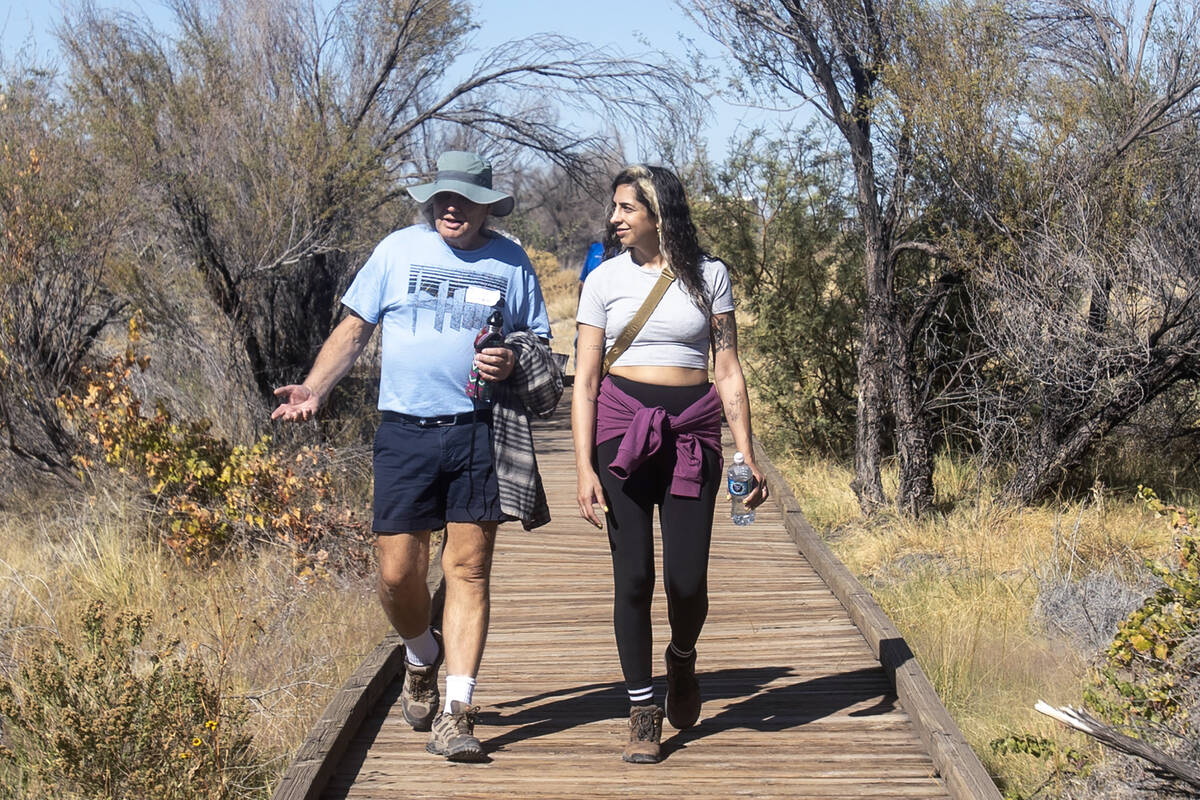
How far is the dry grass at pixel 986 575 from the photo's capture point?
6156 millimetres

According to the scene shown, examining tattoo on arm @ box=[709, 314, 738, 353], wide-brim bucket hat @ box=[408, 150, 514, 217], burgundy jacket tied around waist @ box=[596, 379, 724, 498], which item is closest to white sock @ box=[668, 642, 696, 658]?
burgundy jacket tied around waist @ box=[596, 379, 724, 498]

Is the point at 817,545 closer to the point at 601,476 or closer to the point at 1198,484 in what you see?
the point at 601,476

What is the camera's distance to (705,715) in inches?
197

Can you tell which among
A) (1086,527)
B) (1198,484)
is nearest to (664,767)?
(1086,527)

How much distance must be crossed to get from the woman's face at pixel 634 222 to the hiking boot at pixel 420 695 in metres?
1.57

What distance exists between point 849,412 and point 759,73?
3835 millimetres

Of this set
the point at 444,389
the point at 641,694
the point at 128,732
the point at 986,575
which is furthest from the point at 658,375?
the point at 986,575

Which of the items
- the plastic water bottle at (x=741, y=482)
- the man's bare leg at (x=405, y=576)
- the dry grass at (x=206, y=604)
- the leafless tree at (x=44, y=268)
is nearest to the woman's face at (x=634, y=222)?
the plastic water bottle at (x=741, y=482)

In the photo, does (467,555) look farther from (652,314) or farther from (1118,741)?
(1118,741)

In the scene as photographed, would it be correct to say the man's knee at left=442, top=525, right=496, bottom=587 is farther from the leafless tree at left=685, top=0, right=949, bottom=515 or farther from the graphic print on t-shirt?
the leafless tree at left=685, top=0, right=949, bottom=515

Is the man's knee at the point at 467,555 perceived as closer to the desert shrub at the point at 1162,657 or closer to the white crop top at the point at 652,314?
the white crop top at the point at 652,314

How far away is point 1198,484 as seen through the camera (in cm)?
1120

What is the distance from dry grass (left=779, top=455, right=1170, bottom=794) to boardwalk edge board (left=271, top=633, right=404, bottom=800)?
8.16 ft

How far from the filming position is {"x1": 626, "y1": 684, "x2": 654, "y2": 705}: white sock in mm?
4406
